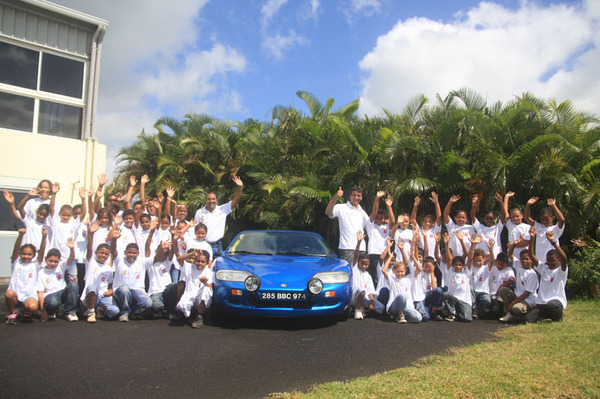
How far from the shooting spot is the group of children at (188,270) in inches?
244

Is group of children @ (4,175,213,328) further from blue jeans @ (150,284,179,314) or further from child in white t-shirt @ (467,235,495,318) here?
child in white t-shirt @ (467,235,495,318)

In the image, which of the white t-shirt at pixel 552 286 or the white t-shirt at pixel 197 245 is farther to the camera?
the white t-shirt at pixel 197 245

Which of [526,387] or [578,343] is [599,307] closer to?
[578,343]

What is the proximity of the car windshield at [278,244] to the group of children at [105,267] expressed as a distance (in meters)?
0.57

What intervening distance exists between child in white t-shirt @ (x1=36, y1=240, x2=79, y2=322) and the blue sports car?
1.95 metres

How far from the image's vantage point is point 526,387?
358cm

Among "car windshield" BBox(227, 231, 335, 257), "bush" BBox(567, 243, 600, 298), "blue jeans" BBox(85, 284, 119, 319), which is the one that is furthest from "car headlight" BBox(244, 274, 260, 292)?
"bush" BBox(567, 243, 600, 298)

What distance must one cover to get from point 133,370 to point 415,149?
26.4 ft

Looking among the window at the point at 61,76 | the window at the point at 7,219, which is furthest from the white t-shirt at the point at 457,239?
the window at the point at 61,76

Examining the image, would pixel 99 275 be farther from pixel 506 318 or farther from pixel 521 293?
pixel 521 293

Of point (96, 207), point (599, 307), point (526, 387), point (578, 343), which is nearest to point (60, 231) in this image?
point (96, 207)

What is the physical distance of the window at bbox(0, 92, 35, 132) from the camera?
1140 cm

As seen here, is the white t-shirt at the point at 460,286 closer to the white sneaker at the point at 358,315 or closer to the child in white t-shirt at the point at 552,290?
the child in white t-shirt at the point at 552,290

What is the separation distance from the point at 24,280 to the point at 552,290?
23.7 feet
